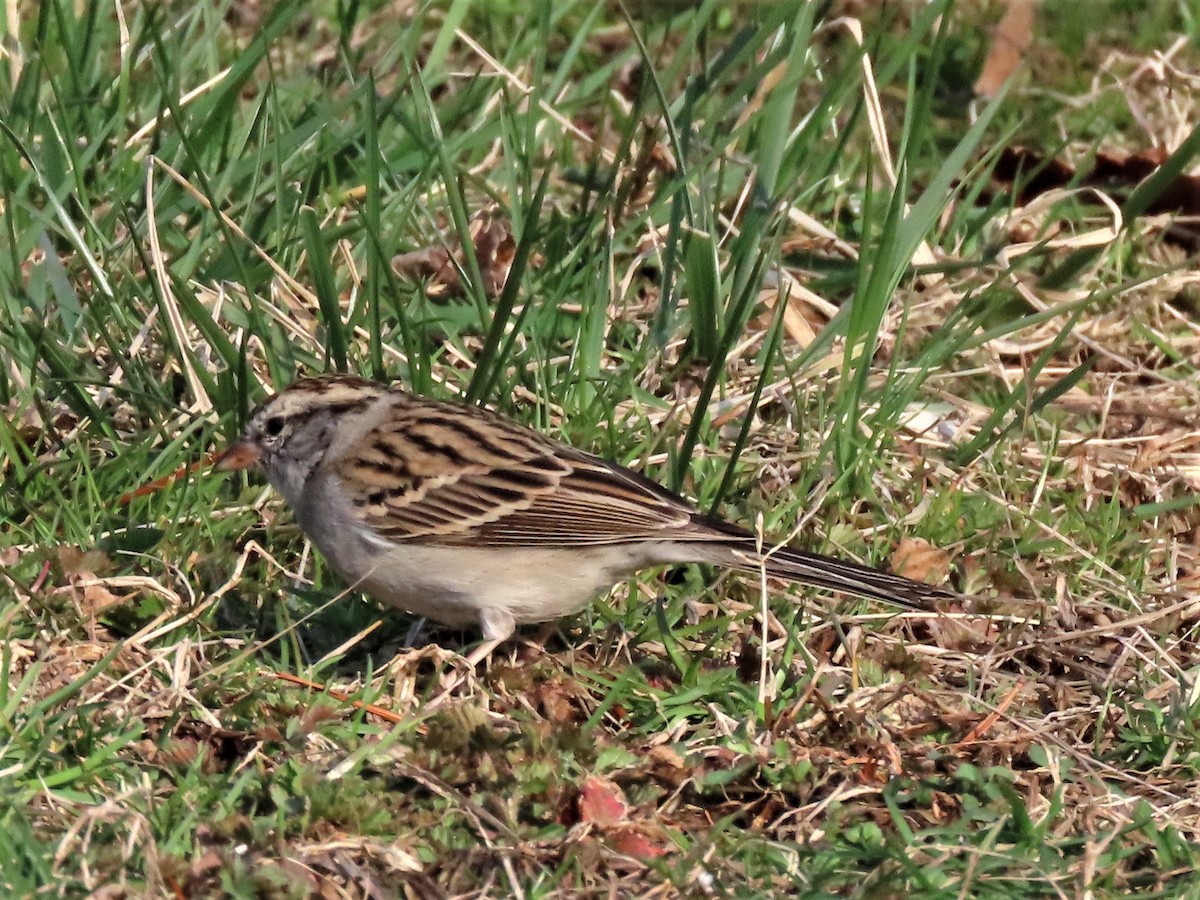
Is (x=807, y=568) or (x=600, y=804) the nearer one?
(x=600, y=804)

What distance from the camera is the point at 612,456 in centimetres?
551

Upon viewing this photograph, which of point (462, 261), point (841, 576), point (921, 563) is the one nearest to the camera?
point (841, 576)

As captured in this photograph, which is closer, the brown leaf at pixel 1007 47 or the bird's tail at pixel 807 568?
the bird's tail at pixel 807 568

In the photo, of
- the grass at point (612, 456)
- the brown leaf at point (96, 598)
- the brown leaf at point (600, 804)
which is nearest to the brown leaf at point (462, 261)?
the grass at point (612, 456)

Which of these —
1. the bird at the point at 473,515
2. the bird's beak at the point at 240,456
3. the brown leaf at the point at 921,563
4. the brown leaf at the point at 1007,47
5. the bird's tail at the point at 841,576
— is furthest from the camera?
the brown leaf at the point at 1007,47

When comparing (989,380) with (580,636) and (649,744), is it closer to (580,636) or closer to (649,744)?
(580,636)

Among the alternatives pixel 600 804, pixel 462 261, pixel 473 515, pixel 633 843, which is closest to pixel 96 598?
pixel 473 515

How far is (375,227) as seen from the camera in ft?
16.9

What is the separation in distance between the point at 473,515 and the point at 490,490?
82 millimetres

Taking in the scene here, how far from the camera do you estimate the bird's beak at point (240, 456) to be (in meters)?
5.09

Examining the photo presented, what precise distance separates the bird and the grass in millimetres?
172

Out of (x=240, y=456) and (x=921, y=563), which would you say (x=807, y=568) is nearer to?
(x=921, y=563)

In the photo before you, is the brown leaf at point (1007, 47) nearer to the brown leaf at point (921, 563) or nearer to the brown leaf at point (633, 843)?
the brown leaf at point (921, 563)

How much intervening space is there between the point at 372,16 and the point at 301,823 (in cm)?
483
